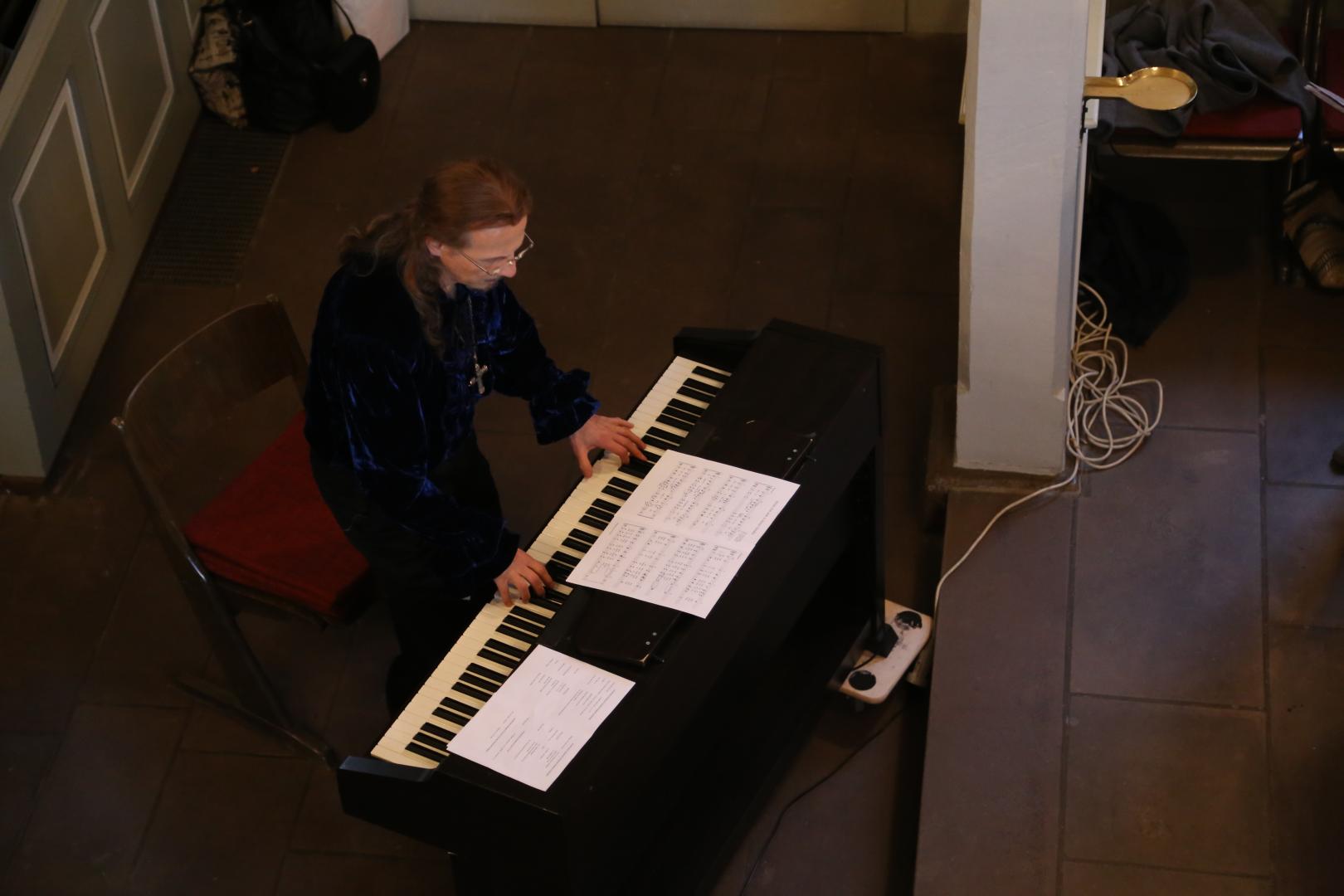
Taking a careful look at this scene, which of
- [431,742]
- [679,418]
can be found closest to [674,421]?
[679,418]

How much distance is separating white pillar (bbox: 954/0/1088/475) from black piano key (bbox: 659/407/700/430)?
789mm

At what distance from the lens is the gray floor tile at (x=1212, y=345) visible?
13.9ft

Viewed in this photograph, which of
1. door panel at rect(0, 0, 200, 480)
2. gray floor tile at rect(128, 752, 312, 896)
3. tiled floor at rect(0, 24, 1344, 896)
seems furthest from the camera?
door panel at rect(0, 0, 200, 480)

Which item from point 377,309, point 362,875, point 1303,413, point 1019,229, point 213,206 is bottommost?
point 362,875

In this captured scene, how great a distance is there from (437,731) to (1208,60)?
8.78 feet

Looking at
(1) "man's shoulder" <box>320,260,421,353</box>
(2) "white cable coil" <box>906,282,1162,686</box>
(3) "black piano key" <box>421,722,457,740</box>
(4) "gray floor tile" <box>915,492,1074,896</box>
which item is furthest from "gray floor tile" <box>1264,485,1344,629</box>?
(1) "man's shoulder" <box>320,260,421,353</box>

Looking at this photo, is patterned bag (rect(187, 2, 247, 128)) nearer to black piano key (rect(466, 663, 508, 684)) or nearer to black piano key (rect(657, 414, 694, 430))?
black piano key (rect(657, 414, 694, 430))

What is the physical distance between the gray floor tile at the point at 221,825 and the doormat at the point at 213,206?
1711 millimetres

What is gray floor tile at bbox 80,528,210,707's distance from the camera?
403 centimetres

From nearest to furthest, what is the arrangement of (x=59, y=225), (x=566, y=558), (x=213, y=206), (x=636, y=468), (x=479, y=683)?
(x=479, y=683) < (x=566, y=558) < (x=636, y=468) < (x=59, y=225) < (x=213, y=206)

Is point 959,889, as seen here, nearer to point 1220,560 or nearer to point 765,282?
point 1220,560

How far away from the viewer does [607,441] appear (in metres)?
3.27

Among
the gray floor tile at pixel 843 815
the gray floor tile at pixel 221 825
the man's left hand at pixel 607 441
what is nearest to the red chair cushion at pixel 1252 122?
the gray floor tile at pixel 843 815

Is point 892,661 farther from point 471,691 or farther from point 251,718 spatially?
point 251,718
